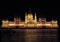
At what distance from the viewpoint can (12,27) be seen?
29578 mm

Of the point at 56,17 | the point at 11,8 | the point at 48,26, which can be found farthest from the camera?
the point at 11,8

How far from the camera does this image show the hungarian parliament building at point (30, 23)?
29.2 meters

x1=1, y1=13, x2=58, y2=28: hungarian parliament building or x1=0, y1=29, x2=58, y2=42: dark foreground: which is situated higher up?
x1=1, y1=13, x2=58, y2=28: hungarian parliament building

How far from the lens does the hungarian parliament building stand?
2925 centimetres

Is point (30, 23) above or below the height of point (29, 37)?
above

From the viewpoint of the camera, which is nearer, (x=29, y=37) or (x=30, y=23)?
(x=29, y=37)

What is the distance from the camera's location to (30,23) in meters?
29.9

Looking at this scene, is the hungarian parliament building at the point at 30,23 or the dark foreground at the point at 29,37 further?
the hungarian parliament building at the point at 30,23

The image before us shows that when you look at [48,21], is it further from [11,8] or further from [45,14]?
[11,8]

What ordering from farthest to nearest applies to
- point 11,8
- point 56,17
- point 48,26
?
point 11,8
point 56,17
point 48,26

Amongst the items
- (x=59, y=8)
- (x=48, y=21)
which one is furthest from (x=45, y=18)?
(x=59, y=8)

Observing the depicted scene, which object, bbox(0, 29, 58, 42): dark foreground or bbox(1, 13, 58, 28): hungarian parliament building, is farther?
bbox(1, 13, 58, 28): hungarian parliament building

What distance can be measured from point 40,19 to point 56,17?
2008 mm

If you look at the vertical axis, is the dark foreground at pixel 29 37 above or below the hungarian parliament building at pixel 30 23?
below
